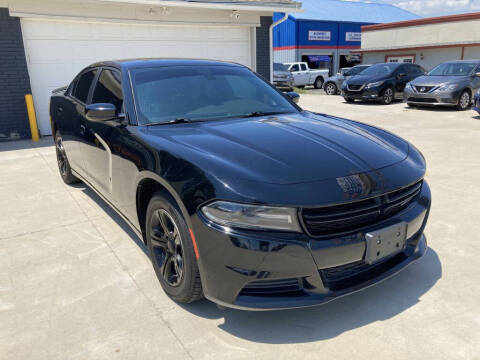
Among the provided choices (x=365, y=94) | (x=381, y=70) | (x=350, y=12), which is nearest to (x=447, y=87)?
(x=365, y=94)

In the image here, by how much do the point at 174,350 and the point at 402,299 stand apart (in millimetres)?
1507

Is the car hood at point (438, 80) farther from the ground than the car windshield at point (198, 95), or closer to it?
closer to it

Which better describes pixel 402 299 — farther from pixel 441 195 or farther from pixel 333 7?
pixel 333 7

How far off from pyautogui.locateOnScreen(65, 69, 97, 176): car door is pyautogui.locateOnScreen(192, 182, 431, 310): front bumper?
8.21ft

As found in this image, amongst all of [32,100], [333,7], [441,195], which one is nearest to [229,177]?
[441,195]

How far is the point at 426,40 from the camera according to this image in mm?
24109

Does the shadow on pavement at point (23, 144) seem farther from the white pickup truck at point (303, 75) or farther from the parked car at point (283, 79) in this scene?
the white pickup truck at point (303, 75)

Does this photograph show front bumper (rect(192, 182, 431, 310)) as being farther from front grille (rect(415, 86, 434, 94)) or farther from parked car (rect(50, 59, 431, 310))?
front grille (rect(415, 86, 434, 94))

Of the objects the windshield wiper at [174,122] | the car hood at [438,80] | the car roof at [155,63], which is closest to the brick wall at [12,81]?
the car roof at [155,63]

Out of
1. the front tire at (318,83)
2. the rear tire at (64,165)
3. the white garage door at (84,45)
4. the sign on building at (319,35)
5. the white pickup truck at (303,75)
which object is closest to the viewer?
the rear tire at (64,165)

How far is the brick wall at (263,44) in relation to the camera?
1173cm

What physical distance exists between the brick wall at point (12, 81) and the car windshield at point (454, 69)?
11.8 meters

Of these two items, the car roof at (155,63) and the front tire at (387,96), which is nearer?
the car roof at (155,63)

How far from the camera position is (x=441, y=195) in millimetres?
4656
